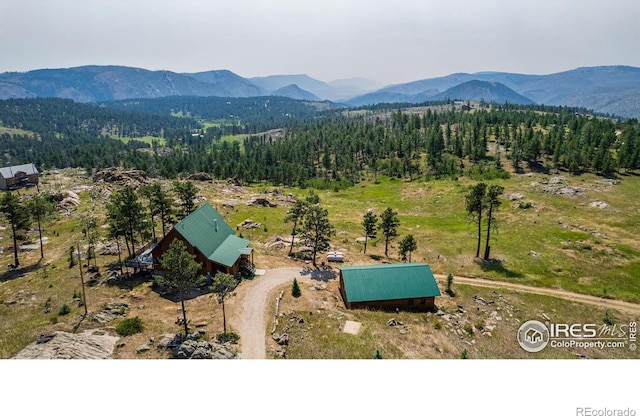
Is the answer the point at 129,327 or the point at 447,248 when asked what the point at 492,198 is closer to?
the point at 447,248

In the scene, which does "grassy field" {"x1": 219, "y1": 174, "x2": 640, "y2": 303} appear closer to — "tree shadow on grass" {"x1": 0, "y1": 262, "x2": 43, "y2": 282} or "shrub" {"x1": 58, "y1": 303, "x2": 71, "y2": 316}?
"shrub" {"x1": 58, "y1": 303, "x2": 71, "y2": 316}

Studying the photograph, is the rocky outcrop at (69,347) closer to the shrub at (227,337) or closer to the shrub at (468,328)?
the shrub at (227,337)

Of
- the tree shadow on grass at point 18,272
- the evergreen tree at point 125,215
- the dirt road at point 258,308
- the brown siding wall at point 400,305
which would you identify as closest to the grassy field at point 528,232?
the dirt road at point 258,308

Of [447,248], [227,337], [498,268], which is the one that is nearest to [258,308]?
[227,337]

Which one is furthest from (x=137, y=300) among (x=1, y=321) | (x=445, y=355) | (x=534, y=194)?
(x=534, y=194)

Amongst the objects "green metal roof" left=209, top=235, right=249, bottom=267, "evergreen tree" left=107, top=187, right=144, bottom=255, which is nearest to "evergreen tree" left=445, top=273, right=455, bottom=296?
"green metal roof" left=209, top=235, right=249, bottom=267

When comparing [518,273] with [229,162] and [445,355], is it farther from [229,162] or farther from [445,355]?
[229,162]
